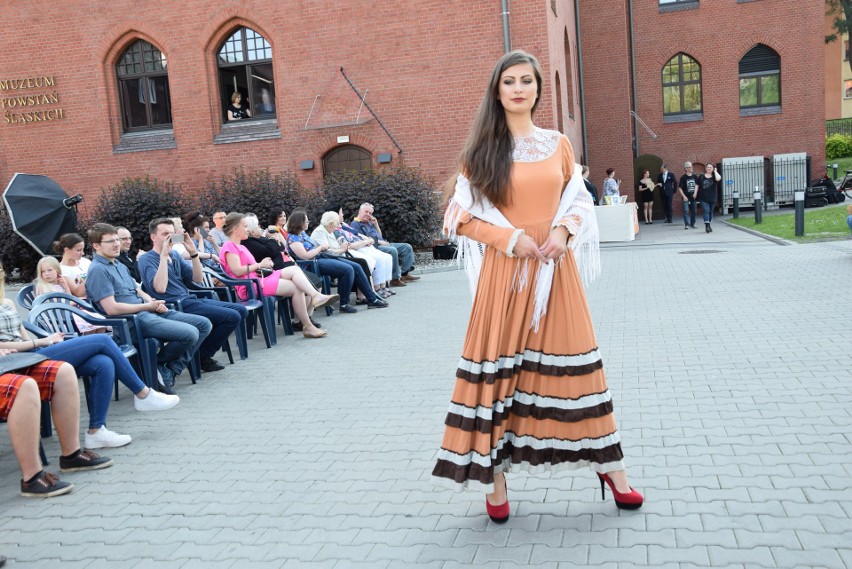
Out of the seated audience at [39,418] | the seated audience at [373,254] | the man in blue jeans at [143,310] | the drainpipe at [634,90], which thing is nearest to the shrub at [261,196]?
the seated audience at [373,254]

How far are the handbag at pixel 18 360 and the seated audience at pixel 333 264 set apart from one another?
19.8ft

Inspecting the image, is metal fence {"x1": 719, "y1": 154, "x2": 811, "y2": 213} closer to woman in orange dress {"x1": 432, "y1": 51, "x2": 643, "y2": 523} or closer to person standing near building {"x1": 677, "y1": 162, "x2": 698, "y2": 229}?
person standing near building {"x1": 677, "y1": 162, "x2": 698, "y2": 229}

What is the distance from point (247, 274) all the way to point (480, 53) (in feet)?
38.0

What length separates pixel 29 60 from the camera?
2089 centimetres

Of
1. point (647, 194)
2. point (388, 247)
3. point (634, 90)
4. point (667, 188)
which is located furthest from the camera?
point (634, 90)

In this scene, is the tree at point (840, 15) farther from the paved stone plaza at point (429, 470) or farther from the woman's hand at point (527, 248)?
the woman's hand at point (527, 248)

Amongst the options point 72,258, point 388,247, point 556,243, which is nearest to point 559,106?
point 388,247

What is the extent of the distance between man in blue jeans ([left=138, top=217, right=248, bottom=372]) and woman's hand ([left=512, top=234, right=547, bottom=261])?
Result: 468 centimetres

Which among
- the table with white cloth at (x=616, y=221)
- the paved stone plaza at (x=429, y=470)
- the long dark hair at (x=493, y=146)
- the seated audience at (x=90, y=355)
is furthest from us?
the table with white cloth at (x=616, y=221)

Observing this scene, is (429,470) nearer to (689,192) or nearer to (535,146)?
(535,146)

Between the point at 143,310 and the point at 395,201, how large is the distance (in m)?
10.0

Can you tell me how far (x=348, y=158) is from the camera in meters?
20.5

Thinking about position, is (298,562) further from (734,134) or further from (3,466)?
(734,134)

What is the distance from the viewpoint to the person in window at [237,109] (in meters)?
21.2
